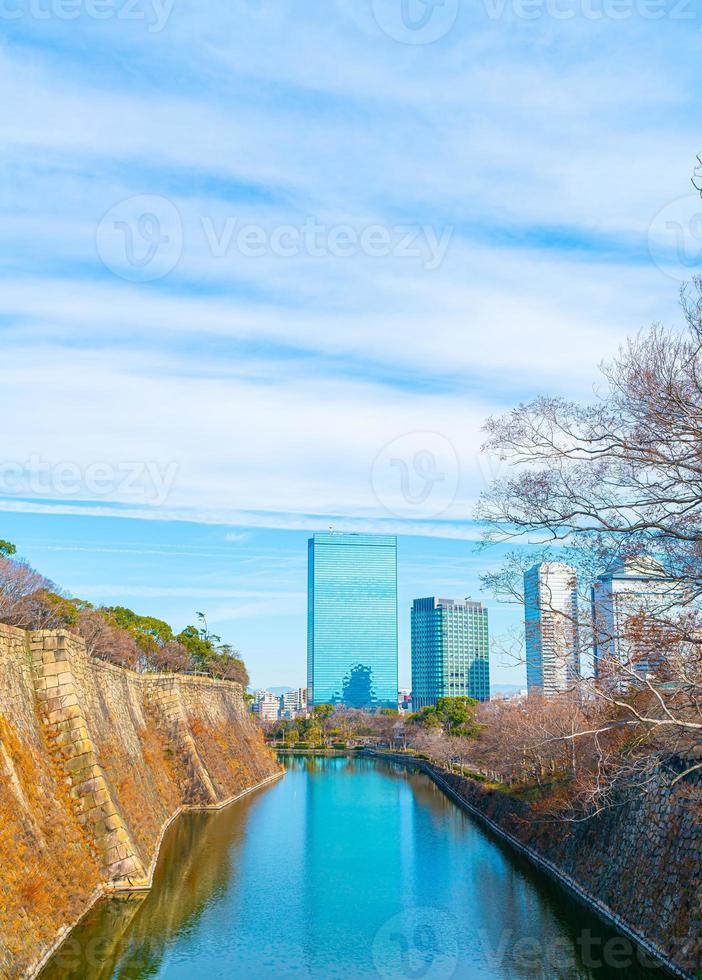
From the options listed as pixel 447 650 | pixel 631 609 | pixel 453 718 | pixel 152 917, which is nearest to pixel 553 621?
pixel 631 609

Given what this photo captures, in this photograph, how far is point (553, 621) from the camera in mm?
13016

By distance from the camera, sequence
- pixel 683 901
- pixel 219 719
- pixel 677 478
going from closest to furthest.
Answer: pixel 677 478 → pixel 683 901 → pixel 219 719

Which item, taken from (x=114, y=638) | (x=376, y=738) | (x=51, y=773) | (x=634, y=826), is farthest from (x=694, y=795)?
(x=376, y=738)

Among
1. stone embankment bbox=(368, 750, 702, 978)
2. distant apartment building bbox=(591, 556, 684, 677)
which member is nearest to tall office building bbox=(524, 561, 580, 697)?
distant apartment building bbox=(591, 556, 684, 677)

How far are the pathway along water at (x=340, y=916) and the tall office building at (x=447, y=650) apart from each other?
148 metres

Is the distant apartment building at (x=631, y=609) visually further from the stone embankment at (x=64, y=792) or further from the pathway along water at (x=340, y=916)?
the stone embankment at (x=64, y=792)

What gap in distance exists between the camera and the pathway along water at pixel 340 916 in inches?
779

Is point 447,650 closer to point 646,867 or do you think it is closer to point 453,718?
point 453,718

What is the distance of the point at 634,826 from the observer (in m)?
23.1

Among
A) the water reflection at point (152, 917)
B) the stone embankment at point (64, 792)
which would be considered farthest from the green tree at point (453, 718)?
the water reflection at point (152, 917)

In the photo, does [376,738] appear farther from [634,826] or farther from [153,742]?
[634,826]

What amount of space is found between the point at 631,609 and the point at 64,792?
18624 millimetres

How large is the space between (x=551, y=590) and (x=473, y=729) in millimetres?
69048

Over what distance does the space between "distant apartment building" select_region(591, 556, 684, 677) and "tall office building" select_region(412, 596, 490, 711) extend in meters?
176
